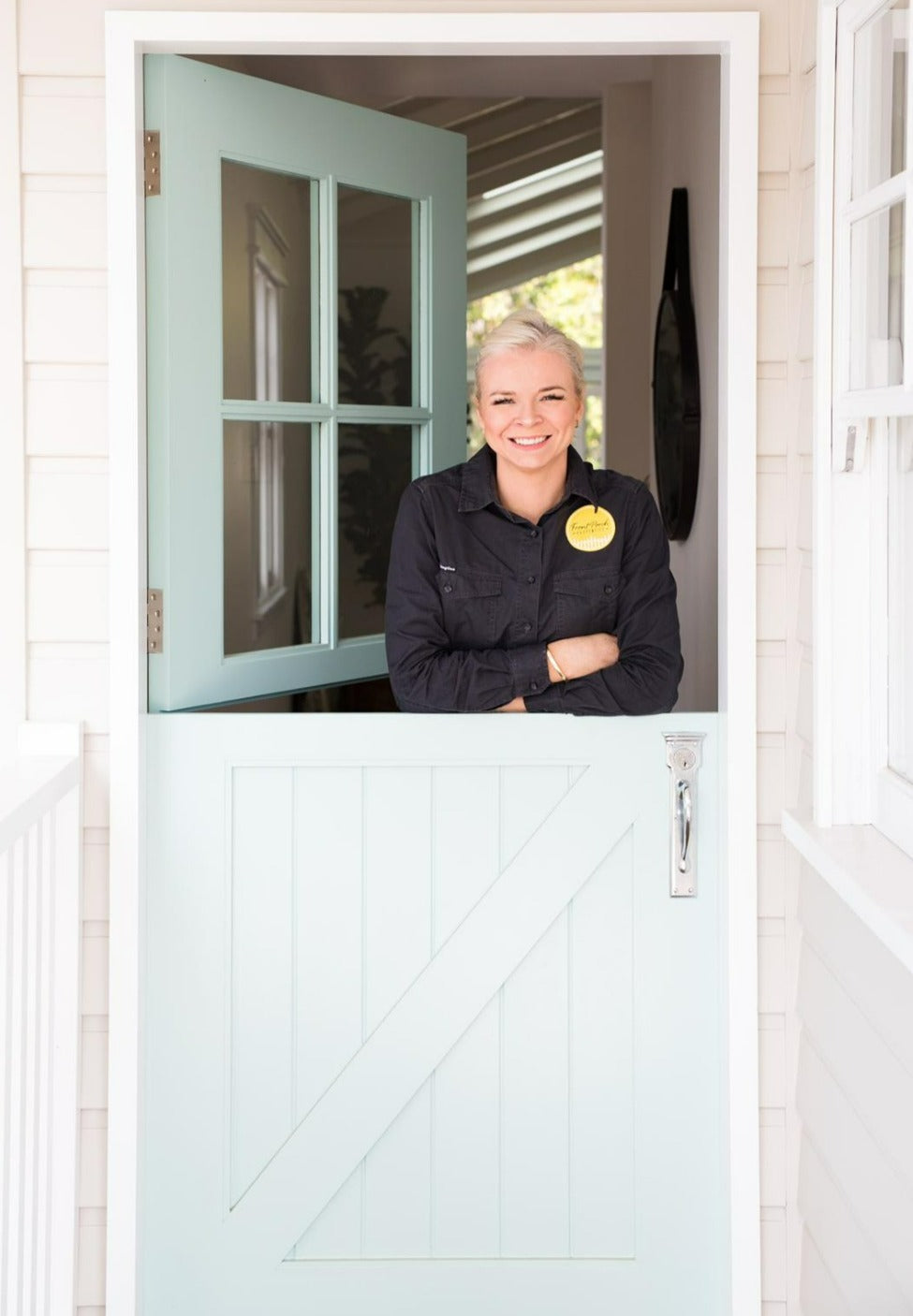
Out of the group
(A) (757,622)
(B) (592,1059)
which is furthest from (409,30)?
(B) (592,1059)

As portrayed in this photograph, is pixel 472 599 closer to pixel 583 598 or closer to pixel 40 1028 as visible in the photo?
pixel 583 598

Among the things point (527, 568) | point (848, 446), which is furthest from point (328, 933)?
point (848, 446)

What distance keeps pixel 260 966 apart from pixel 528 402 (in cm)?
116

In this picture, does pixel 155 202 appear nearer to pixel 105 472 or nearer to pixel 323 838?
pixel 105 472

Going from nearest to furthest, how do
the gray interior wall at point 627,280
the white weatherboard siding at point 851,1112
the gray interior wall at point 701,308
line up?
1. the white weatherboard siding at point 851,1112
2. the gray interior wall at point 701,308
3. the gray interior wall at point 627,280

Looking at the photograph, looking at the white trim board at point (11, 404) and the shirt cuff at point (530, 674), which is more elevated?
the white trim board at point (11, 404)

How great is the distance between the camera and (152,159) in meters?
2.66

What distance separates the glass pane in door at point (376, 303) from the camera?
10.3ft

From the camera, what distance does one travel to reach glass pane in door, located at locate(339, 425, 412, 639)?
3236 mm

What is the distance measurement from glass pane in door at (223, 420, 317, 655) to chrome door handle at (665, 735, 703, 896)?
845mm

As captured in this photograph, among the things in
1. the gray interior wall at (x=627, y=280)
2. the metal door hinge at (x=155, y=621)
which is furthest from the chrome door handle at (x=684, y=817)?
the gray interior wall at (x=627, y=280)

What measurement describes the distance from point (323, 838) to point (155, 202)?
1.19 m

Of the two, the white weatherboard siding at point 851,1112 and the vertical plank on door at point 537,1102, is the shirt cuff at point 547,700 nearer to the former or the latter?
the vertical plank on door at point 537,1102

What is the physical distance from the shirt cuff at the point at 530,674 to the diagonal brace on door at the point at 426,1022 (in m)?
0.18
